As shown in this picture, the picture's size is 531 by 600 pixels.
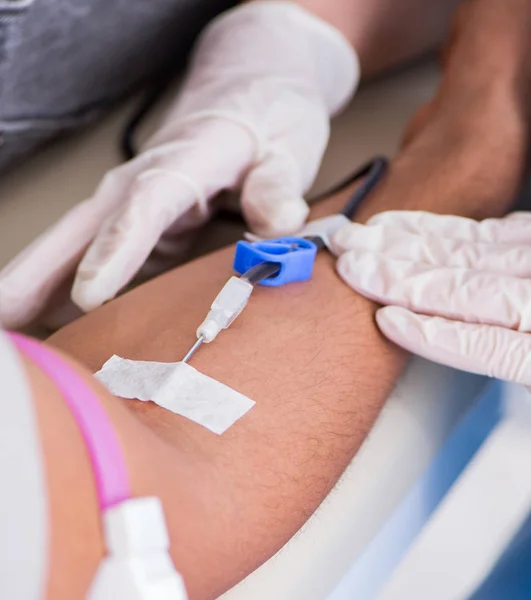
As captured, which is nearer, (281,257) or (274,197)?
(281,257)

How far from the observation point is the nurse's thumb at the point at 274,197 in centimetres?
89

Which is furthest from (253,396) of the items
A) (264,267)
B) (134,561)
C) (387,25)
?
(387,25)

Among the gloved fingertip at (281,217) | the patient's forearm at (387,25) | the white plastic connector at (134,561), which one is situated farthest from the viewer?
the patient's forearm at (387,25)

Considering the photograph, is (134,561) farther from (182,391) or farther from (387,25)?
(387,25)

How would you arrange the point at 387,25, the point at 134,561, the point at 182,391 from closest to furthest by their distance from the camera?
the point at 134,561
the point at 182,391
the point at 387,25

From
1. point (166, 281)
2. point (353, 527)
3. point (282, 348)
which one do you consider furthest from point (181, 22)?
point (353, 527)

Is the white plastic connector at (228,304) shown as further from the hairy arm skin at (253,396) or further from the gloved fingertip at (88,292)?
the gloved fingertip at (88,292)

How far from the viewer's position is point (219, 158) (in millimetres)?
922

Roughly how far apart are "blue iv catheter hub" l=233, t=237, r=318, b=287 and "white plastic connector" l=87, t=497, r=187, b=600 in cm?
36

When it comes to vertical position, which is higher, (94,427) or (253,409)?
(94,427)

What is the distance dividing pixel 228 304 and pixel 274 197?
0.24 metres

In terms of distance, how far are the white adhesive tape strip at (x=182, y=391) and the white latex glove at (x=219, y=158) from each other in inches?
7.2

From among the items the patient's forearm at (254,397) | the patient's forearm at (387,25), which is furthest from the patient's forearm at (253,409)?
the patient's forearm at (387,25)

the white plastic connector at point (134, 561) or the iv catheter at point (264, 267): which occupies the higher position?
the white plastic connector at point (134, 561)
